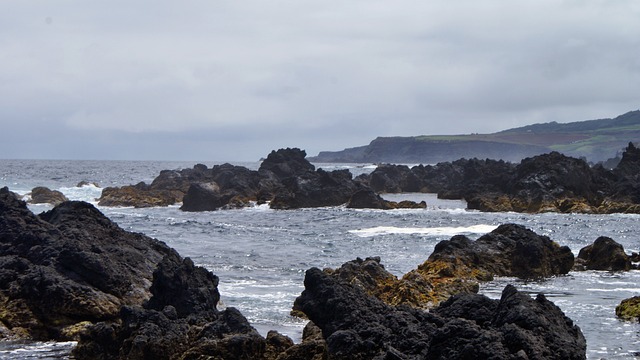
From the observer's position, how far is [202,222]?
47.9 metres

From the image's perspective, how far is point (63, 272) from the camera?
18.4m

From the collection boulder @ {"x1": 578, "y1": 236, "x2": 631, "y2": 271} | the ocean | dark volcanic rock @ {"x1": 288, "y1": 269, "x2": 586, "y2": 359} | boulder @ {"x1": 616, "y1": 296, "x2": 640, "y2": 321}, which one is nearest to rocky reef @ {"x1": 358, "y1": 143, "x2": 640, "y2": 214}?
the ocean

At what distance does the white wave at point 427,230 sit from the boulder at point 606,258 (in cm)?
1250

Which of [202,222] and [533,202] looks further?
[533,202]

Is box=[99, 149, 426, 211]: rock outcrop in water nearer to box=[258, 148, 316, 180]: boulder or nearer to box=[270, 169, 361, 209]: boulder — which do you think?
box=[270, 169, 361, 209]: boulder

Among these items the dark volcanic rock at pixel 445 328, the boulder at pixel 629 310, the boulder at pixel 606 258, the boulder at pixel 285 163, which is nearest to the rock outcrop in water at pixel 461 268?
the boulder at pixel 606 258

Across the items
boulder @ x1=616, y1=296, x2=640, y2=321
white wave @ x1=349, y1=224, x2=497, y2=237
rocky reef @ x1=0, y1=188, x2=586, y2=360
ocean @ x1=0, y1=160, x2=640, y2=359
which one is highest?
rocky reef @ x1=0, y1=188, x2=586, y2=360

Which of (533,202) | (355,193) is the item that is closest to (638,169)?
(533,202)

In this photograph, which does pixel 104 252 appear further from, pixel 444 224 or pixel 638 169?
pixel 638 169

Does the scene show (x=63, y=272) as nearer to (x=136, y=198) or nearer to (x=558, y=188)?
(x=136, y=198)

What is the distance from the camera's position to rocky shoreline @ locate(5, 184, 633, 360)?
12117 mm

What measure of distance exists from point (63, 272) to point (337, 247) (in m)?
18.9

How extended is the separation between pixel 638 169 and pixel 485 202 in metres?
15.6

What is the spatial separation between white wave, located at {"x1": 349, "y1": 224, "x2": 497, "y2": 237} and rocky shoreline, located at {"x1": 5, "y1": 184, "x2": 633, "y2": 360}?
14.9 metres
